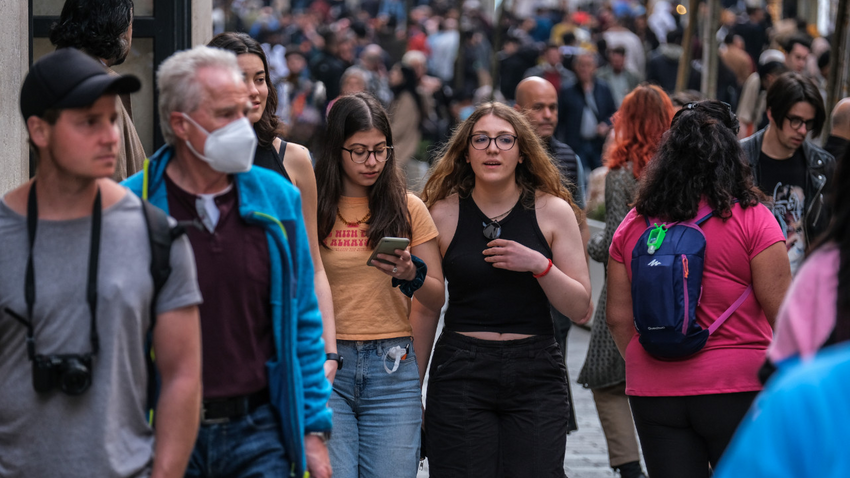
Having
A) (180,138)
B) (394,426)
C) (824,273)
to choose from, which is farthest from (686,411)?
(180,138)

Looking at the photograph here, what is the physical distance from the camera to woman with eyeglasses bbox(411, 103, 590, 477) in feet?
14.4

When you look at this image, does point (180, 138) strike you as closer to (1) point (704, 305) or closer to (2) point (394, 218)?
(2) point (394, 218)

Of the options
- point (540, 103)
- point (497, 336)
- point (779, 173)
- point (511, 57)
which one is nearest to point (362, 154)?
point (497, 336)

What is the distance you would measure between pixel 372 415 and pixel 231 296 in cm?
148

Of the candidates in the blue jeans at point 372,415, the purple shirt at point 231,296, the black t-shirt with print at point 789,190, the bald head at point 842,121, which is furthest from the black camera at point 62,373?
the bald head at point 842,121

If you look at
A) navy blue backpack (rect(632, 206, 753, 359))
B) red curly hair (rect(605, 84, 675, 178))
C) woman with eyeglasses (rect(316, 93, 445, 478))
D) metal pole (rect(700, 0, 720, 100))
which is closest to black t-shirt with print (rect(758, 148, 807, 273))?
red curly hair (rect(605, 84, 675, 178))

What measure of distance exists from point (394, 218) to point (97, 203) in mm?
1890

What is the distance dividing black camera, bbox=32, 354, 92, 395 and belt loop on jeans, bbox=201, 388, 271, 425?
44 cm

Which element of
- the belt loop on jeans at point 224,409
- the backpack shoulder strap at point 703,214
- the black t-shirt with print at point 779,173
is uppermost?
the black t-shirt with print at point 779,173

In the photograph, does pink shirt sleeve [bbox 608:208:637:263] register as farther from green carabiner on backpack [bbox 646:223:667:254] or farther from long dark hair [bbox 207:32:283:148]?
long dark hair [bbox 207:32:283:148]

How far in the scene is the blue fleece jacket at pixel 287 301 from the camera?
9.94ft

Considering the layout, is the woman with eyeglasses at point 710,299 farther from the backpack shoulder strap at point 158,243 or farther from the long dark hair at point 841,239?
the backpack shoulder strap at point 158,243

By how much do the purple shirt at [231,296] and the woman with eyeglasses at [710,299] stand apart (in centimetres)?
171

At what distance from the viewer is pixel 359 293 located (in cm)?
439
